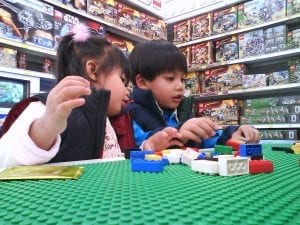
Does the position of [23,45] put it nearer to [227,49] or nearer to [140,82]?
[140,82]

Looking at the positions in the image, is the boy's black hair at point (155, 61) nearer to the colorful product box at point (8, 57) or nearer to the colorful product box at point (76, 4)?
the colorful product box at point (8, 57)

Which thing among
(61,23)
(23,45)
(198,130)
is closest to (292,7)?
(61,23)

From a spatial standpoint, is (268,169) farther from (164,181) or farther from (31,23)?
(31,23)

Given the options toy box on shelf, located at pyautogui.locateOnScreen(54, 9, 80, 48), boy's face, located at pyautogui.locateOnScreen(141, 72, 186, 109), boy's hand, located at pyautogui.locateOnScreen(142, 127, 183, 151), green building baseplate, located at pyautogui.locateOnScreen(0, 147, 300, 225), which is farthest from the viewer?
toy box on shelf, located at pyautogui.locateOnScreen(54, 9, 80, 48)

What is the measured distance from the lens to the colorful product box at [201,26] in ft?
9.49

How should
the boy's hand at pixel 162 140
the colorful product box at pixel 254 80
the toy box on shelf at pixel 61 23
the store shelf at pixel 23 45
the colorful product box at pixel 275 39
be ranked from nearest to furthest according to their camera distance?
the boy's hand at pixel 162 140, the store shelf at pixel 23 45, the toy box on shelf at pixel 61 23, the colorful product box at pixel 275 39, the colorful product box at pixel 254 80

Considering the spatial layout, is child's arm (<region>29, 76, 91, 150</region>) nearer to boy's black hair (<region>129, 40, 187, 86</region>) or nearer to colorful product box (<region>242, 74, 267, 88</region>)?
boy's black hair (<region>129, 40, 187, 86</region>)

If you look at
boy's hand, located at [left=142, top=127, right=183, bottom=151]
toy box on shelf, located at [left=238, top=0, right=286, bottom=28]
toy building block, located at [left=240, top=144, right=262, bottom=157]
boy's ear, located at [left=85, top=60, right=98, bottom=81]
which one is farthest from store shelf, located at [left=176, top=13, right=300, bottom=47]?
toy building block, located at [left=240, top=144, right=262, bottom=157]

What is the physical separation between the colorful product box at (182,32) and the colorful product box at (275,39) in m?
0.81

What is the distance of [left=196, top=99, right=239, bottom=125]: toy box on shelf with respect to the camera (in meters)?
2.71

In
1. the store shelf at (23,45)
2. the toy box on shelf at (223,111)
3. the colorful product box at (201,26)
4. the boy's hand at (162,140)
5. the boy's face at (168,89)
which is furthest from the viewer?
the colorful product box at (201,26)

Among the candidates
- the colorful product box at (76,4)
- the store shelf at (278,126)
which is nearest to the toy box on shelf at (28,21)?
the colorful product box at (76,4)

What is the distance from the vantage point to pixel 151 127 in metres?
1.04

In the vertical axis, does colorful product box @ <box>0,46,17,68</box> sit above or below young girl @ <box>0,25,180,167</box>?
above
